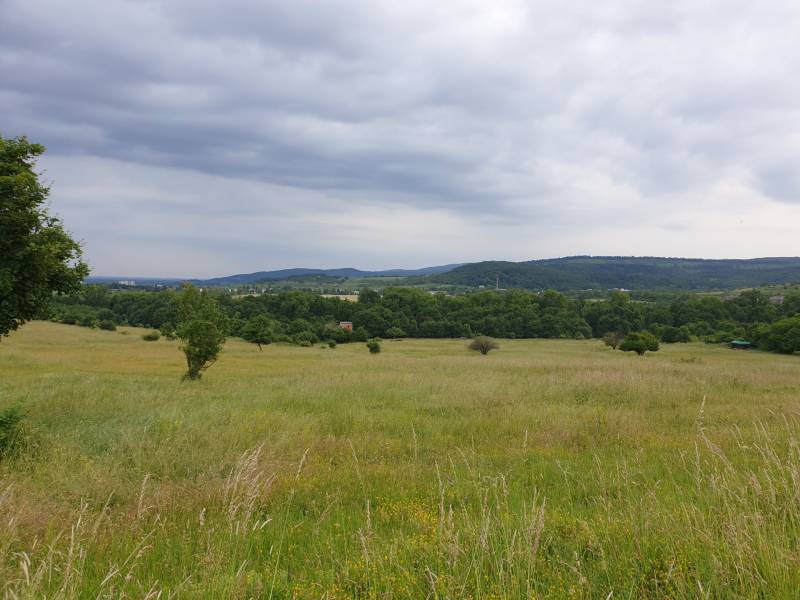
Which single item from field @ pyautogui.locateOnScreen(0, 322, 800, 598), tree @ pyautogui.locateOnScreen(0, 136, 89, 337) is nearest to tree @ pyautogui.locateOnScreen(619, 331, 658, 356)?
field @ pyautogui.locateOnScreen(0, 322, 800, 598)

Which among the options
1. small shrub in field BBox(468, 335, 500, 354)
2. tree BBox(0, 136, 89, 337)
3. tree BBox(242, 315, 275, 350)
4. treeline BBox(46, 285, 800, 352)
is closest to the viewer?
tree BBox(0, 136, 89, 337)

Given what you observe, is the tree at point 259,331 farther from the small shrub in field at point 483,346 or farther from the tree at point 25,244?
the tree at point 25,244

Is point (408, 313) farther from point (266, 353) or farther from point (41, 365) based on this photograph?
point (41, 365)

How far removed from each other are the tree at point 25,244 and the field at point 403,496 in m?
2.84

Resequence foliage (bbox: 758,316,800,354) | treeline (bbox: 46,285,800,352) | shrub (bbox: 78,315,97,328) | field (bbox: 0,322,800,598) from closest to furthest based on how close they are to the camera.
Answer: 1. field (bbox: 0,322,800,598)
2. foliage (bbox: 758,316,800,354)
3. shrub (bbox: 78,315,97,328)
4. treeline (bbox: 46,285,800,352)

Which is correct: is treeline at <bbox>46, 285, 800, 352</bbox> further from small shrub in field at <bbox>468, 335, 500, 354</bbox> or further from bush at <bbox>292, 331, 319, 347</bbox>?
small shrub in field at <bbox>468, 335, 500, 354</bbox>

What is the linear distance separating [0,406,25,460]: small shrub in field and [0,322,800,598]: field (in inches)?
7.7

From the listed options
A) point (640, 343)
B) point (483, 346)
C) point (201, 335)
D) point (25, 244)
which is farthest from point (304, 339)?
point (25, 244)

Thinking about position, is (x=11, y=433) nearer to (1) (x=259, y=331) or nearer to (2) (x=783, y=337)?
(1) (x=259, y=331)

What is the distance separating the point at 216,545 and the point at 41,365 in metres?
32.7

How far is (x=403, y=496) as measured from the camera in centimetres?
564

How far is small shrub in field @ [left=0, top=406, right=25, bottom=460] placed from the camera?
24.6 feet

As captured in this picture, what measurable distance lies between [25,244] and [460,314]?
84002mm

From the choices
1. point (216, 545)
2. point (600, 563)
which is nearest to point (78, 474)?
point (216, 545)
